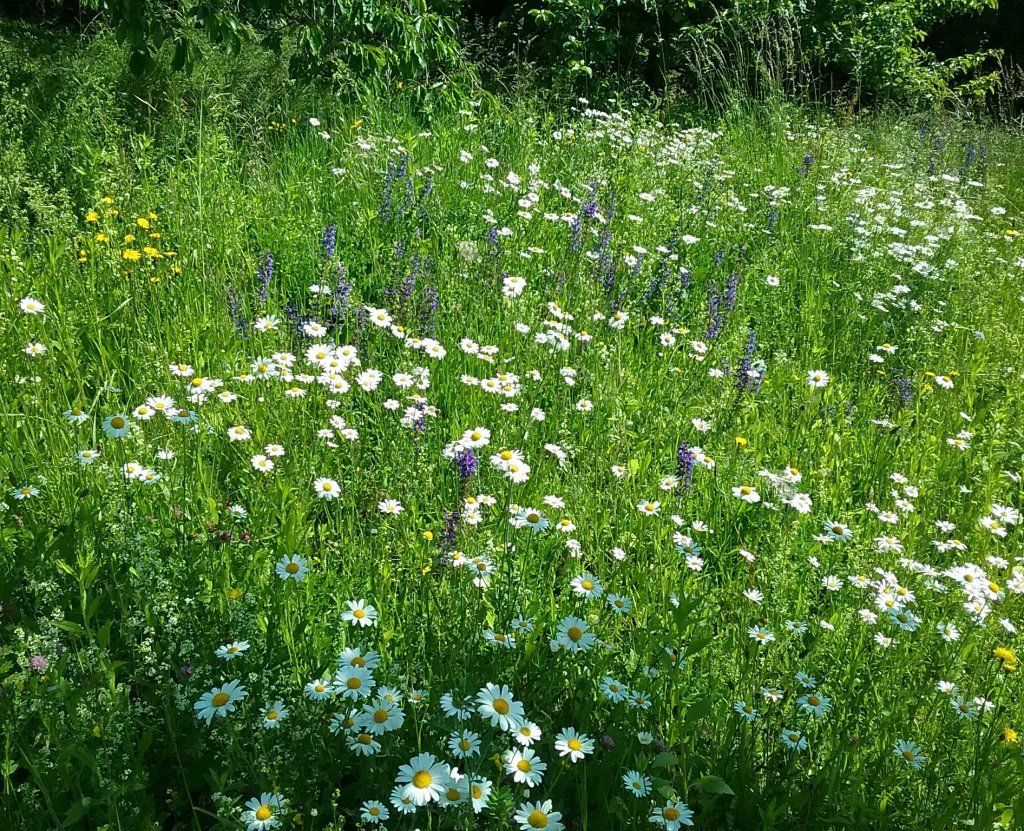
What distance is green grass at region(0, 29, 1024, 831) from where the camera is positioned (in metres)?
1.66

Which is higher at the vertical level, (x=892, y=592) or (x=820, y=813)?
(x=892, y=592)

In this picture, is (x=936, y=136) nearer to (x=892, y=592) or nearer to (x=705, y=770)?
(x=892, y=592)

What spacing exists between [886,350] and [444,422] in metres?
2.41

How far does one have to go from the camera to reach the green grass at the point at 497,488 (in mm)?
1656

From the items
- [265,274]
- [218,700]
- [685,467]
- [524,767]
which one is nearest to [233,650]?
[218,700]

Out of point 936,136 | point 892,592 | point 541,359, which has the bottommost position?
point 892,592

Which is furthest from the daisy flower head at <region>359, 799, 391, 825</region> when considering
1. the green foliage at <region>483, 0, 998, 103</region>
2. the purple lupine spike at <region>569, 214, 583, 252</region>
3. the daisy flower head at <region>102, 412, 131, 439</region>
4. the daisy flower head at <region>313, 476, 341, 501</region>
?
the green foliage at <region>483, 0, 998, 103</region>

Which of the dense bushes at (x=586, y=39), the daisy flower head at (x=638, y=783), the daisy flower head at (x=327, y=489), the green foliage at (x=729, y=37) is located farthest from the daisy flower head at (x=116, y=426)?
the green foliage at (x=729, y=37)

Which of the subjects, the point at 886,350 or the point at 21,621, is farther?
the point at 886,350

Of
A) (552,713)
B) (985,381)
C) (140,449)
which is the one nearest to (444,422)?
(140,449)

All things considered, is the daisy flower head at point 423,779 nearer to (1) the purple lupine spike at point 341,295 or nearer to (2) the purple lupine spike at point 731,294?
(1) the purple lupine spike at point 341,295

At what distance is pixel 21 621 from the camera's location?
185 cm

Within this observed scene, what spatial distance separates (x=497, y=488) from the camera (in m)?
2.45

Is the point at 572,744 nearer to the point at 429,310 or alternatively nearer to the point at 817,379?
the point at 429,310
